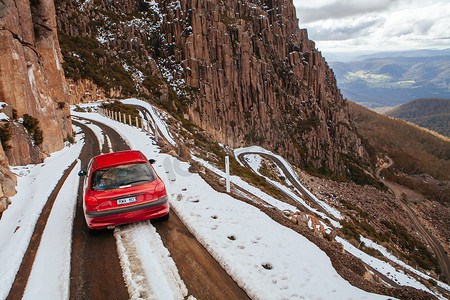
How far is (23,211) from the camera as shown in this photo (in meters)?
7.27

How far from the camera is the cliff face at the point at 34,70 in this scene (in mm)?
11570

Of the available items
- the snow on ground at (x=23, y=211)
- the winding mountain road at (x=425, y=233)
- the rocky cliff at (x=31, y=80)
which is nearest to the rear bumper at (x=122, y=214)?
the snow on ground at (x=23, y=211)

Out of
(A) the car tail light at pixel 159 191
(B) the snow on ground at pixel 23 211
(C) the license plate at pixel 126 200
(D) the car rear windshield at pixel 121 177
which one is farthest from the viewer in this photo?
(A) the car tail light at pixel 159 191

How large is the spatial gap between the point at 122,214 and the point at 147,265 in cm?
128

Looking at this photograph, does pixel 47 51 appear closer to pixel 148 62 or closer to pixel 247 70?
pixel 148 62

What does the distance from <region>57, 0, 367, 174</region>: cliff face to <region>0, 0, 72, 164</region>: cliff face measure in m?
39.5

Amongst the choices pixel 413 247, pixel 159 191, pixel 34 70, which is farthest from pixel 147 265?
pixel 413 247

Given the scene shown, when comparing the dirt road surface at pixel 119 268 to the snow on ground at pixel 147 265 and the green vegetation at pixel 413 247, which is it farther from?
the green vegetation at pixel 413 247

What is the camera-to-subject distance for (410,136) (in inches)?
7662

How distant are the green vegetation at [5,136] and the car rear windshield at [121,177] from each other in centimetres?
728

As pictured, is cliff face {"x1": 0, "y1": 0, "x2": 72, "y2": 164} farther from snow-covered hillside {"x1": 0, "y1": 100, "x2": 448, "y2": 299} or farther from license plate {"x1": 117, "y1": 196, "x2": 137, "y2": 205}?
license plate {"x1": 117, "y1": 196, "x2": 137, "y2": 205}

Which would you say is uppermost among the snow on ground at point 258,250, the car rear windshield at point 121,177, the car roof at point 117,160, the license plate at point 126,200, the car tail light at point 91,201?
the car roof at point 117,160

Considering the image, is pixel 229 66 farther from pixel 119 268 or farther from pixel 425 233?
pixel 119 268

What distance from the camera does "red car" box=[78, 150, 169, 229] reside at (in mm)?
5266
